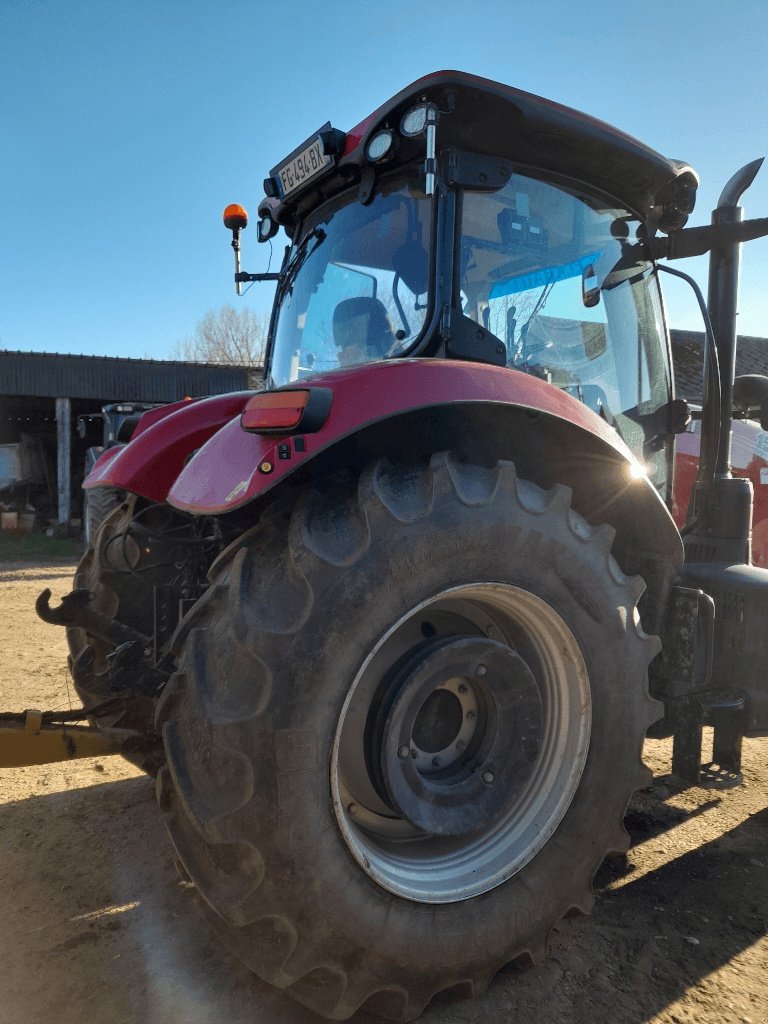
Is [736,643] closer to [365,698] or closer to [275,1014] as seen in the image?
[365,698]

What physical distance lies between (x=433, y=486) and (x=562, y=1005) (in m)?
1.31

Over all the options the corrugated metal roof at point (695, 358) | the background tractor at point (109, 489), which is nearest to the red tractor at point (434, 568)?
the background tractor at point (109, 489)

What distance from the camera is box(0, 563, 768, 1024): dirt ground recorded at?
1.83m

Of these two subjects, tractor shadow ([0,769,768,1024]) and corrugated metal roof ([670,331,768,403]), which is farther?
corrugated metal roof ([670,331,768,403])

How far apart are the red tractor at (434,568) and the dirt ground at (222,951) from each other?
0.63 ft

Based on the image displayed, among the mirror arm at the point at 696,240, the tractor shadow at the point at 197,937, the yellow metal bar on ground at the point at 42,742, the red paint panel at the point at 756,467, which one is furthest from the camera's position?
the red paint panel at the point at 756,467

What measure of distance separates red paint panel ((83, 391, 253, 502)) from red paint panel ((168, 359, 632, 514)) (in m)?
0.77

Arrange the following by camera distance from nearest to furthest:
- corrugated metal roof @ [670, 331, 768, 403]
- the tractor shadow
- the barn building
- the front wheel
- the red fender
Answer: the front wheel → the red fender → the tractor shadow → corrugated metal roof @ [670, 331, 768, 403] → the barn building

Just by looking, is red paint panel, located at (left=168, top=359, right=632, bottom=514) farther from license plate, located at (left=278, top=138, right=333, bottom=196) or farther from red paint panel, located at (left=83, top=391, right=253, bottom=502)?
license plate, located at (left=278, top=138, right=333, bottom=196)

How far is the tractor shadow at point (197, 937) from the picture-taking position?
182cm

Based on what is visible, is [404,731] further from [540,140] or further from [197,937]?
[540,140]

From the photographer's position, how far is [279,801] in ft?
5.09

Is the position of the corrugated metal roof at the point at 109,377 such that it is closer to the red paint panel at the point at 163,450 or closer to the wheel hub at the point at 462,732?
the red paint panel at the point at 163,450

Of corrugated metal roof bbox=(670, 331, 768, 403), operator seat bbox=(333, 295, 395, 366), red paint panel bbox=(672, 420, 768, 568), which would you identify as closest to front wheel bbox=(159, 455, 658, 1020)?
operator seat bbox=(333, 295, 395, 366)
